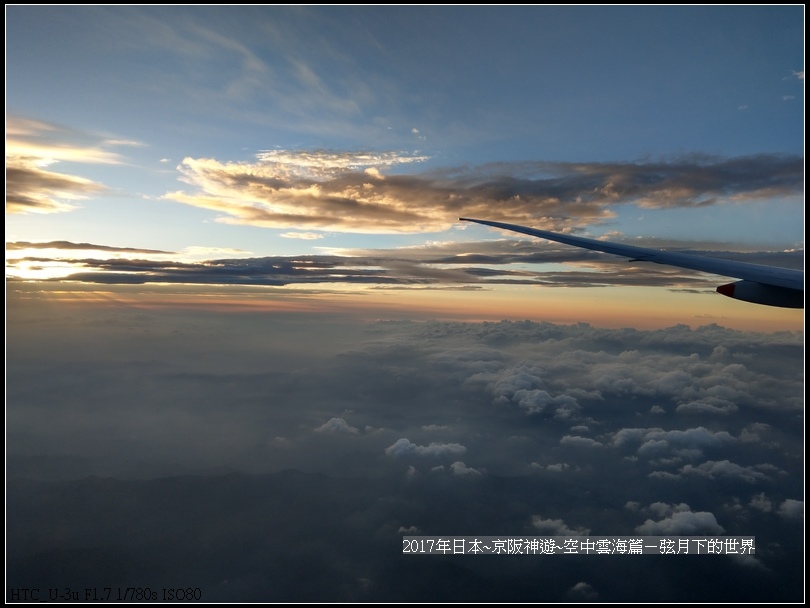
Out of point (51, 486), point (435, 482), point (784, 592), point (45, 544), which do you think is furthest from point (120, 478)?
point (784, 592)

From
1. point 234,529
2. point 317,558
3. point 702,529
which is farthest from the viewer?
point 234,529

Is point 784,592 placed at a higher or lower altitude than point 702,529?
lower

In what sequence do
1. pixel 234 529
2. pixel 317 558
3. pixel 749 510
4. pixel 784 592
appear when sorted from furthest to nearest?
pixel 234 529
pixel 749 510
pixel 317 558
pixel 784 592

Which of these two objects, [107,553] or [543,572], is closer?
[543,572]

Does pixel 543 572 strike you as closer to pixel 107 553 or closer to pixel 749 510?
pixel 749 510

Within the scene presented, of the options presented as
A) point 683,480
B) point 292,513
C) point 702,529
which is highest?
point 702,529

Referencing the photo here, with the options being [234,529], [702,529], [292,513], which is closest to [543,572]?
[702,529]

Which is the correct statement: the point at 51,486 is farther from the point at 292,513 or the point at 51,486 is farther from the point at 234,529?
the point at 292,513
